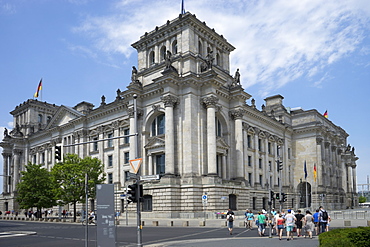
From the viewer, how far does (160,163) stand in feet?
175

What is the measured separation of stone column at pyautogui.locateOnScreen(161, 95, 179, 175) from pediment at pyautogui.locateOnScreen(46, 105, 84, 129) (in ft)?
81.4

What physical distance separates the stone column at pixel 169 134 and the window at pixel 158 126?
3896 millimetres

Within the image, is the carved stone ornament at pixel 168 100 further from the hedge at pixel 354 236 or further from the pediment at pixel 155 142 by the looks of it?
the hedge at pixel 354 236

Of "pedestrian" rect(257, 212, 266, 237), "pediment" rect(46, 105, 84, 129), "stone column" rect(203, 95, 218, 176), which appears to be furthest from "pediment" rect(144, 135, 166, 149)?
"pedestrian" rect(257, 212, 266, 237)

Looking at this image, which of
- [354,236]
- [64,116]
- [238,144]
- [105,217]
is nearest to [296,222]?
[354,236]

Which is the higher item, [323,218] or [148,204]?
[323,218]

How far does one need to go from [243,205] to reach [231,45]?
26.1 metres

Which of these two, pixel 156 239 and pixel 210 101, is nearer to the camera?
pixel 156 239

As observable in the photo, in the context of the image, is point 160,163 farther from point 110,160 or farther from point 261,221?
point 261,221

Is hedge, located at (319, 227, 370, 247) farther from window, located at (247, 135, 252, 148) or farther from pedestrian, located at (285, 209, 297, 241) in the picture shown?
window, located at (247, 135, 252, 148)

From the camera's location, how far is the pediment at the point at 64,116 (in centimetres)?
7099

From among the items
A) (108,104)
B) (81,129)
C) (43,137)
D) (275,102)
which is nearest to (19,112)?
(43,137)

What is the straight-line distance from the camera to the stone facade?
4884 centimetres

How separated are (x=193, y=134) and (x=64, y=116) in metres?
34.9
